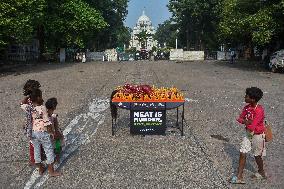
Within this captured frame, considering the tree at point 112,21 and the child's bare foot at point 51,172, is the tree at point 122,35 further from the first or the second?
the child's bare foot at point 51,172

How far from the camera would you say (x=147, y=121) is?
29.8 feet

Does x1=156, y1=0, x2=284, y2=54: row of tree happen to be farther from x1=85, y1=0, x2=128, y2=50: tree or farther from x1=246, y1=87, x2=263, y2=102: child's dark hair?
x1=246, y1=87, x2=263, y2=102: child's dark hair

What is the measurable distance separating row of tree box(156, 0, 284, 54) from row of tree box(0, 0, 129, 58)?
45.8 feet

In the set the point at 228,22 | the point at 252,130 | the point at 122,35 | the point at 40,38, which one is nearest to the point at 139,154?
the point at 252,130

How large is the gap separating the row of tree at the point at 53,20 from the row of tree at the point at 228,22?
45.8ft

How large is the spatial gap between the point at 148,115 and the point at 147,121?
0.16m

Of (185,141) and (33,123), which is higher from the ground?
(33,123)

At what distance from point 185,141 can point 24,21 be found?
75.3 feet

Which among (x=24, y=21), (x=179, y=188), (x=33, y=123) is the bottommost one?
(x=179, y=188)

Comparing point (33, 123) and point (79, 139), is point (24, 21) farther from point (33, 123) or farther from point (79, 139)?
point (33, 123)

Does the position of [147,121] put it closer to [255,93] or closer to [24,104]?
[24,104]

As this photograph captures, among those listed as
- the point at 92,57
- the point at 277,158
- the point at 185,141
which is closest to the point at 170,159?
the point at 185,141

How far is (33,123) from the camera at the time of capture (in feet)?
21.3

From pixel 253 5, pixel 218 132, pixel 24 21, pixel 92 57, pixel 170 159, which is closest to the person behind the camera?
pixel 170 159
